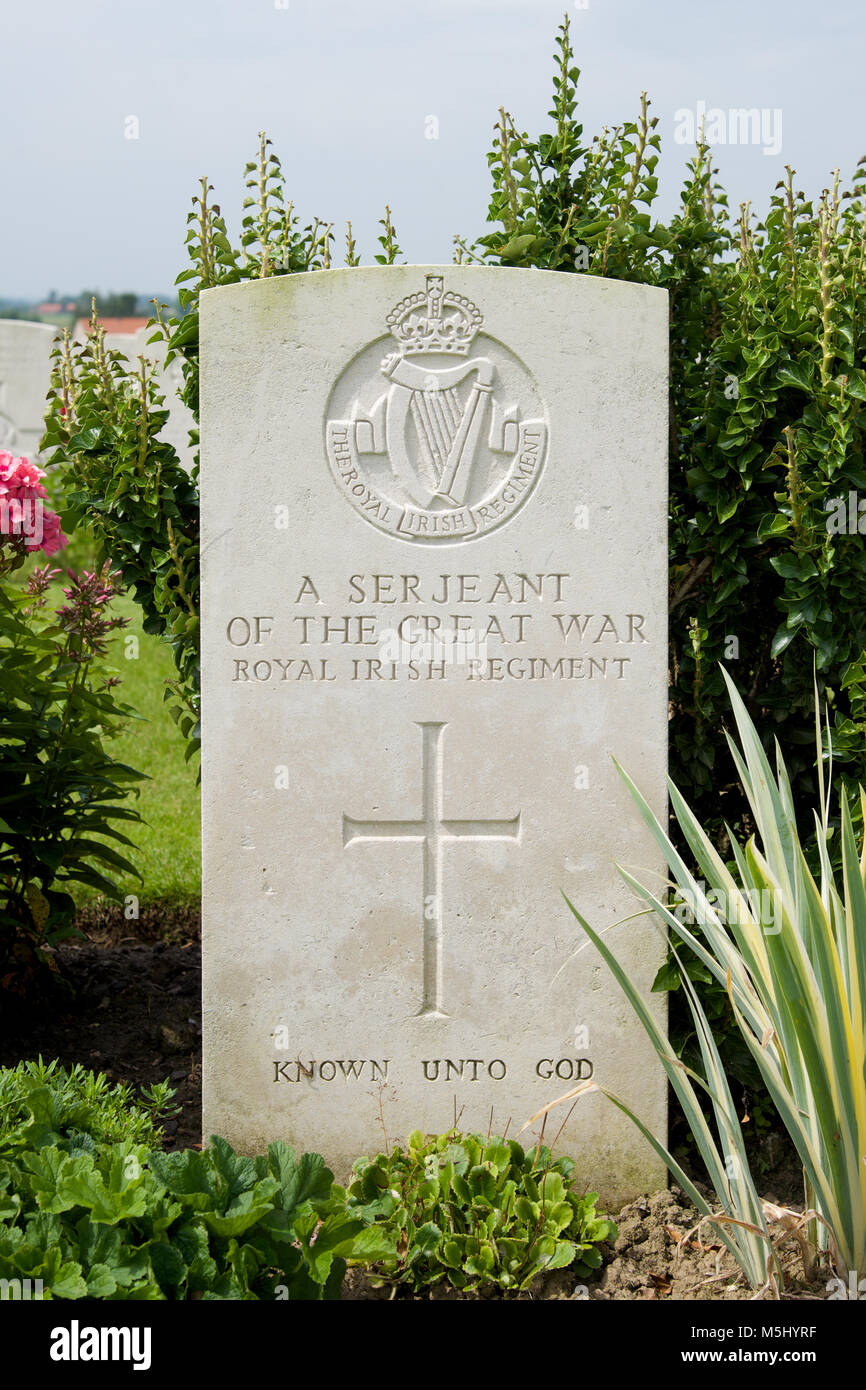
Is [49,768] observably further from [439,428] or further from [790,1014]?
[790,1014]

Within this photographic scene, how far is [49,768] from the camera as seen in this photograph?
3.73m

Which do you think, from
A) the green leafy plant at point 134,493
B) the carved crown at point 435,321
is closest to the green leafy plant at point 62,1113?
the green leafy plant at point 134,493

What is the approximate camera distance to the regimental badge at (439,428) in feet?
10.1

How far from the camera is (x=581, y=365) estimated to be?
10.1 ft

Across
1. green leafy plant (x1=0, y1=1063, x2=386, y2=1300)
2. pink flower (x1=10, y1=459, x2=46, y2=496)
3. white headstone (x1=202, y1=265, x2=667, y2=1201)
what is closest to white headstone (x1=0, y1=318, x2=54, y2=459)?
pink flower (x1=10, y1=459, x2=46, y2=496)

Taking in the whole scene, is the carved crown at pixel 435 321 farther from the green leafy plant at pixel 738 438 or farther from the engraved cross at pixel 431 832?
the engraved cross at pixel 431 832

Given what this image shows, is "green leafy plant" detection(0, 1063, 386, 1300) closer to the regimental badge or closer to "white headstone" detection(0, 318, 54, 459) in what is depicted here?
the regimental badge

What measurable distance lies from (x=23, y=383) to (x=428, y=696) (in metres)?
9.41

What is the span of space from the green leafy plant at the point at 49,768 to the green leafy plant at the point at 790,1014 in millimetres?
1718

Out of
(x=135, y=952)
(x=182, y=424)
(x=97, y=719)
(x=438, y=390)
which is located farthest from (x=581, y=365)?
(x=182, y=424)

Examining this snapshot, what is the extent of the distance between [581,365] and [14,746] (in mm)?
1943

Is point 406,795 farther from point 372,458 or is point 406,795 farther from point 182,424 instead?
point 182,424

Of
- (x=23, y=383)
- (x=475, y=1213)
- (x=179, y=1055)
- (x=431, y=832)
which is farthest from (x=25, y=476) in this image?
(x=23, y=383)
